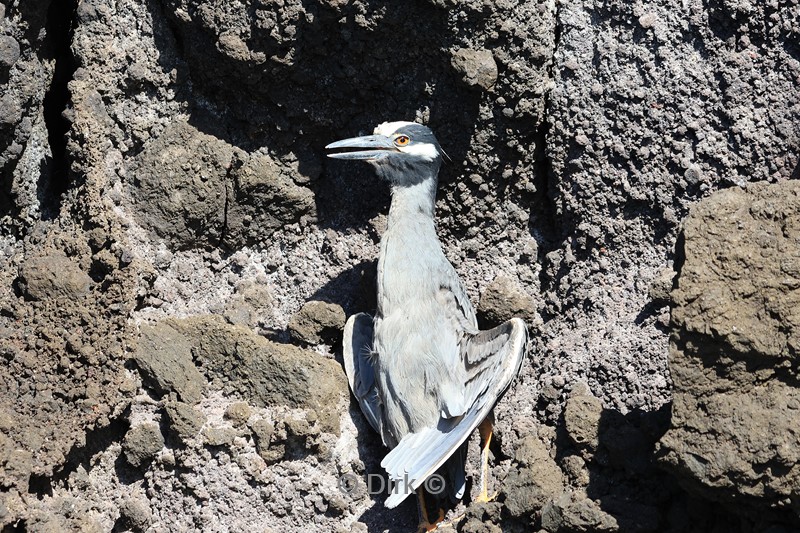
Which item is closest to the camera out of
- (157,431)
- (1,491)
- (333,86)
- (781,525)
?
(781,525)

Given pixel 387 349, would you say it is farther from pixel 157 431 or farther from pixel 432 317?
pixel 157 431

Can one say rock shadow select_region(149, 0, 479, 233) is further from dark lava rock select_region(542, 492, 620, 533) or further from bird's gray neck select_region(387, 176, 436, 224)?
dark lava rock select_region(542, 492, 620, 533)

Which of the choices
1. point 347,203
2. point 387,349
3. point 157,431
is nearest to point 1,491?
point 157,431

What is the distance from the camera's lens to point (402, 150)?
4.36 m

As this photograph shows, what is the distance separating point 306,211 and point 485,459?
137 centimetres

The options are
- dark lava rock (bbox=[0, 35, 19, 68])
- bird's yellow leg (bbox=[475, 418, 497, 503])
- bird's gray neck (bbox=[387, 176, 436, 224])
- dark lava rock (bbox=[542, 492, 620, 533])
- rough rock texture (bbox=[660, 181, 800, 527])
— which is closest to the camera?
rough rock texture (bbox=[660, 181, 800, 527])

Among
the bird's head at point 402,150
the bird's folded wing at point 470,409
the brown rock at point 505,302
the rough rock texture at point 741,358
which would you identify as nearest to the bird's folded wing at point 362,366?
the bird's folded wing at point 470,409

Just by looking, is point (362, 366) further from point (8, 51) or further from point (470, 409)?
point (8, 51)

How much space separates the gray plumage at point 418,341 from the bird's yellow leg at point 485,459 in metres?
0.09

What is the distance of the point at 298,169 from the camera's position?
471 cm

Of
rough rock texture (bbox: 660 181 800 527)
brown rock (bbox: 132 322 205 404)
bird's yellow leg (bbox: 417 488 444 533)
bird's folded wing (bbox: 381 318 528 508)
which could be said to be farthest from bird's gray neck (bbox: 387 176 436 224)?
rough rock texture (bbox: 660 181 800 527)

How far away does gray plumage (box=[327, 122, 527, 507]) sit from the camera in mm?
4102

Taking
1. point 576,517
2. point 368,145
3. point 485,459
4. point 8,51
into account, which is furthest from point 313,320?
point 8,51

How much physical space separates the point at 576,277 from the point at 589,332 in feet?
0.81
